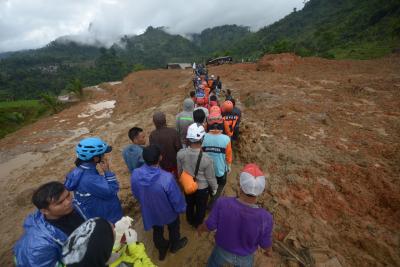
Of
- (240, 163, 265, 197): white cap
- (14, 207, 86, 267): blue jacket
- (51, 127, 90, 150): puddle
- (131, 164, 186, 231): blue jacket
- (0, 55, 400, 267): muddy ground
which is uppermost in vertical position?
(240, 163, 265, 197): white cap

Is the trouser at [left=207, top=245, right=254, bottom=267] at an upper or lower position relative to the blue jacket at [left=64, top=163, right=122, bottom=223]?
lower

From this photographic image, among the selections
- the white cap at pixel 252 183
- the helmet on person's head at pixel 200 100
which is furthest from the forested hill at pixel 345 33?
the white cap at pixel 252 183

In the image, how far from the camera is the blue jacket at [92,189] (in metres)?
2.38

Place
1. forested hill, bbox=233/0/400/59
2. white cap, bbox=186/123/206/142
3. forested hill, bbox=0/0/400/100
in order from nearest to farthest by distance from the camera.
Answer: white cap, bbox=186/123/206/142 → forested hill, bbox=233/0/400/59 → forested hill, bbox=0/0/400/100

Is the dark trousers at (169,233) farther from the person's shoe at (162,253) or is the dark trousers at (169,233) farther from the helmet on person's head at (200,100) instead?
the helmet on person's head at (200,100)

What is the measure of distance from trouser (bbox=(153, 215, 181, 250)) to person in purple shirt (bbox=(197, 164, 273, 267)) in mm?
916

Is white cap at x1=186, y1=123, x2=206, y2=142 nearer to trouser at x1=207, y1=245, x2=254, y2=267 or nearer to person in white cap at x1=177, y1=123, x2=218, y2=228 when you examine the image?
person in white cap at x1=177, y1=123, x2=218, y2=228

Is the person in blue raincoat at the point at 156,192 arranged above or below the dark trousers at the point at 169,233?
above

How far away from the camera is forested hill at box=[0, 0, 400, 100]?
101 ft

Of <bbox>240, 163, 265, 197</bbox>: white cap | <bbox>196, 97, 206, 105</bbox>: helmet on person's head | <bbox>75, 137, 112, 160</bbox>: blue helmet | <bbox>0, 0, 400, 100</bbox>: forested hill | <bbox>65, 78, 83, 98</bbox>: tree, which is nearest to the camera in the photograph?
<bbox>240, 163, 265, 197</bbox>: white cap

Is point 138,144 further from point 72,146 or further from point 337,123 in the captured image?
point 72,146

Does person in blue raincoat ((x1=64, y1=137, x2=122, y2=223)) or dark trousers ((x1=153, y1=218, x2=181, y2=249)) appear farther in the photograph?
dark trousers ((x1=153, y1=218, x2=181, y2=249))

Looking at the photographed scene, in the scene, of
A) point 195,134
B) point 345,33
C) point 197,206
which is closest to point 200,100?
point 197,206

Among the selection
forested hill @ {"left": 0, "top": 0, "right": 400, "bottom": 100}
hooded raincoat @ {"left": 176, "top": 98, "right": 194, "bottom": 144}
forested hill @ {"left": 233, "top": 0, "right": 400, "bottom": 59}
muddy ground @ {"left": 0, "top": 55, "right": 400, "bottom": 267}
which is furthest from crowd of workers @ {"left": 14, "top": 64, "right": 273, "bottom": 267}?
forested hill @ {"left": 0, "top": 0, "right": 400, "bottom": 100}
